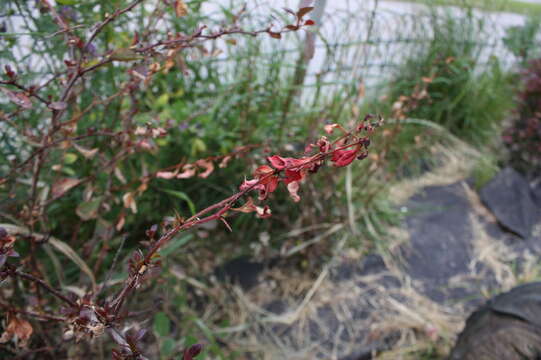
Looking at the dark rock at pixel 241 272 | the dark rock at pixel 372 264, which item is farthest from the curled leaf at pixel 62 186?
the dark rock at pixel 372 264

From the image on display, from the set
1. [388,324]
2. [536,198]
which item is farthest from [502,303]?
[536,198]

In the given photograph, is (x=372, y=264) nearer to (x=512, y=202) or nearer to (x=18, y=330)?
(x=512, y=202)

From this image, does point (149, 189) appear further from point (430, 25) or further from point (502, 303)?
point (430, 25)

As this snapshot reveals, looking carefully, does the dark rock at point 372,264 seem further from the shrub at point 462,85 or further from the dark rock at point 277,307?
the shrub at point 462,85

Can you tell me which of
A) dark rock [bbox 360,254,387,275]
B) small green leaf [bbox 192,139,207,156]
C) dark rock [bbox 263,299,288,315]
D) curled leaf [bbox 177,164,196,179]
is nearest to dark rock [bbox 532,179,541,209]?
dark rock [bbox 360,254,387,275]

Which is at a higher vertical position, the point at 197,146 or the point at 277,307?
the point at 197,146

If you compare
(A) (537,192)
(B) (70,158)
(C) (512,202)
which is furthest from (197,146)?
(A) (537,192)
